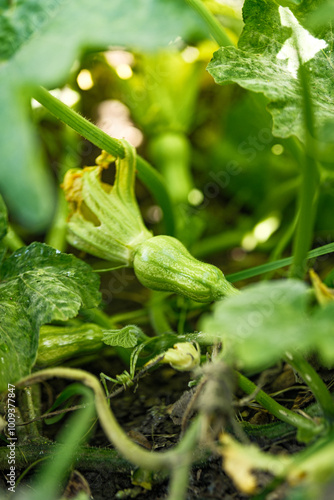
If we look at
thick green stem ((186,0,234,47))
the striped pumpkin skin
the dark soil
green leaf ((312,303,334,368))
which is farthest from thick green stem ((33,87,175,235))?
green leaf ((312,303,334,368))

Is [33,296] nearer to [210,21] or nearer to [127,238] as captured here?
[127,238]

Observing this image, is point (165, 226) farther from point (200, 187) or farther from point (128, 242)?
point (200, 187)

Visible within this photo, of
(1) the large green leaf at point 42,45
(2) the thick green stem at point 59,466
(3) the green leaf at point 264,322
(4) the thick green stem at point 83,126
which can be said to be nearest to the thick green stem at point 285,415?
(3) the green leaf at point 264,322

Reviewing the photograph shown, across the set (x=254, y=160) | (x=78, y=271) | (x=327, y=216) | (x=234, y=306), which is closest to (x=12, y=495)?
(x=78, y=271)

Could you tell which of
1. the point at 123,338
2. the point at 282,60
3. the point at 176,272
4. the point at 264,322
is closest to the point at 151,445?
the point at 123,338

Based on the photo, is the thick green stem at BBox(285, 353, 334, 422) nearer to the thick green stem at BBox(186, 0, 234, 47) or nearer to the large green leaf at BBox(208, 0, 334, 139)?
the large green leaf at BBox(208, 0, 334, 139)
